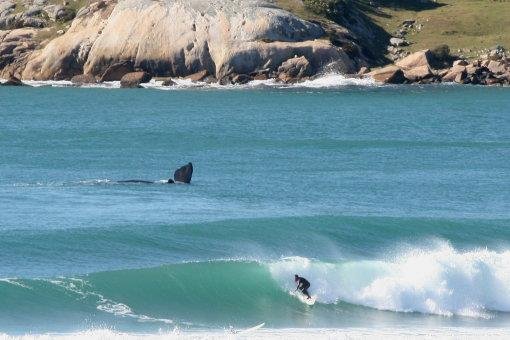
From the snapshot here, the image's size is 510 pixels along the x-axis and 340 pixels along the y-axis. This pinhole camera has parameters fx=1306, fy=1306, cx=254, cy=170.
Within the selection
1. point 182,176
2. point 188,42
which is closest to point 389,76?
point 188,42

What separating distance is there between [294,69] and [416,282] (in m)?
58.9

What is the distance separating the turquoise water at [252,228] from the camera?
27500 mm

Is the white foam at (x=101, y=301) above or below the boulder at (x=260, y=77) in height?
above

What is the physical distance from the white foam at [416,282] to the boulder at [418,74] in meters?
58.0

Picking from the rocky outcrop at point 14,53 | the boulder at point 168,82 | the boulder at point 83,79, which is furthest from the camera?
the rocky outcrop at point 14,53

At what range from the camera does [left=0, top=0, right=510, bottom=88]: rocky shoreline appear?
8638 centimetres

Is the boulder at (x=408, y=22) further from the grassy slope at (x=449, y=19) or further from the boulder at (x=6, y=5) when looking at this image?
the boulder at (x=6, y=5)

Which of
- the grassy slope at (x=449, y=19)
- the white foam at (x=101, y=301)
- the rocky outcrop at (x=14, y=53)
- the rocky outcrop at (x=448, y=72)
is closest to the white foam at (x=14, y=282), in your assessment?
the white foam at (x=101, y=301)

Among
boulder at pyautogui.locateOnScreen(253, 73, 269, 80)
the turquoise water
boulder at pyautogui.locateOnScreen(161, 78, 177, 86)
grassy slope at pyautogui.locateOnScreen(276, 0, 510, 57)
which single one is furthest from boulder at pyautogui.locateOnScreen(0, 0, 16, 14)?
the turquoise water

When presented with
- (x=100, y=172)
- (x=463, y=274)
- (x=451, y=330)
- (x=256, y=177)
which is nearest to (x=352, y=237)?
(x=463, y=274)

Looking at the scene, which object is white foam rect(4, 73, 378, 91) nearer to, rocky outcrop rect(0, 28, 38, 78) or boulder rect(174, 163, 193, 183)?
rocky outcrop rect(0, 28, 38, 78)

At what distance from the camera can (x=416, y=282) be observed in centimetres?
2862

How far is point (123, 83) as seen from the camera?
86.5m

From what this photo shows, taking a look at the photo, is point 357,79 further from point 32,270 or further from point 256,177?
point 32,270
